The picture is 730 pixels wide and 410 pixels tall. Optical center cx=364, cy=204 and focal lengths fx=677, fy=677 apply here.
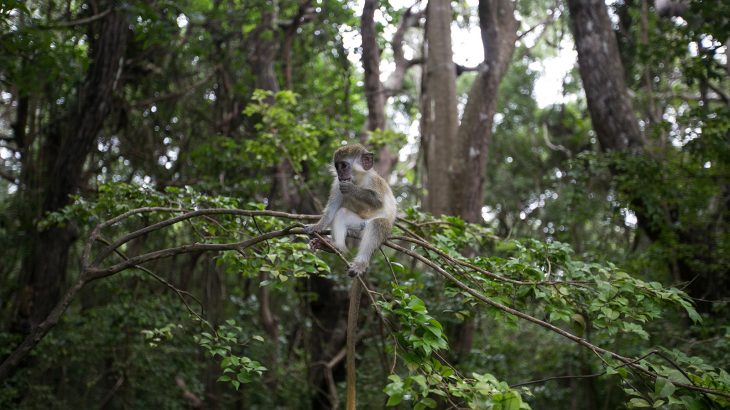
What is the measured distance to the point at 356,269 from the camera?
4602 millimetres

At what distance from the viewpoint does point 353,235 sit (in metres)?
5.31

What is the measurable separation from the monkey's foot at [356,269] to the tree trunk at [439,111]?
158 inches

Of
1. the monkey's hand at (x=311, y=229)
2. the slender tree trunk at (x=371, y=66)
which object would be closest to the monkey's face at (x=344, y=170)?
the monkey's hand at (x=311, y=229)

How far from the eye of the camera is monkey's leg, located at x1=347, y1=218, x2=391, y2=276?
4742 millimetres

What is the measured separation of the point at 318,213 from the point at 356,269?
5.07 metres

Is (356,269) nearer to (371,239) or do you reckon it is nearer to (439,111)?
(371,239)

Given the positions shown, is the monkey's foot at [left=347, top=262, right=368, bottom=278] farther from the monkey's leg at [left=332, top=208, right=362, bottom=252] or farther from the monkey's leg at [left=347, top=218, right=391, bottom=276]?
the monkey's leg at [left=332, top=208, right=362, bottom=252]

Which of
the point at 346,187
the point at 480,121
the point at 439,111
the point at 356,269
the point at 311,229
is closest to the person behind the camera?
the point at 356,269

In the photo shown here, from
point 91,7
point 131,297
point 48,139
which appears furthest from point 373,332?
point 91,7

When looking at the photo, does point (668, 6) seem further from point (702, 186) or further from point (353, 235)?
point (353, 235)

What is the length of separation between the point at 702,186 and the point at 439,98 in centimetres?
347

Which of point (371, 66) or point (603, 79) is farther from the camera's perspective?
point (371, 66)

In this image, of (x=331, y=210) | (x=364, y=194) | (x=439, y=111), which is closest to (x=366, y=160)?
(x=364, y=194)

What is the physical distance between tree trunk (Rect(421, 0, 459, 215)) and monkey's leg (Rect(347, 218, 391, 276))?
12.5ft
